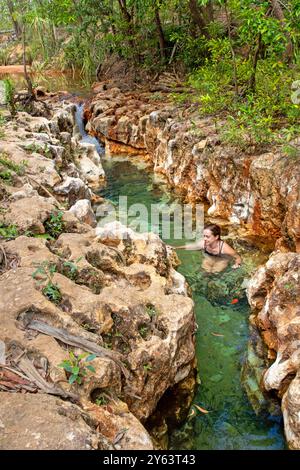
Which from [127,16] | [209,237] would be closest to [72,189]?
[209,237]

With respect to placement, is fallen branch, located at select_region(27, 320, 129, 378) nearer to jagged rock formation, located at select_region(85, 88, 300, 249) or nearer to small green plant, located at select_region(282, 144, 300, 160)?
jagged rock formation, located at select_region(85, 88, 300, 249)

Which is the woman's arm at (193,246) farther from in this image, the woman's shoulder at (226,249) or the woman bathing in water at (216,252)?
the woman's shoulder at (226,249)

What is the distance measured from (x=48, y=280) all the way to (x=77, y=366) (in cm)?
110

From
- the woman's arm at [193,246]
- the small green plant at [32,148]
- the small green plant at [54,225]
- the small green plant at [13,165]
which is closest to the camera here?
the small green plant at [54,225]

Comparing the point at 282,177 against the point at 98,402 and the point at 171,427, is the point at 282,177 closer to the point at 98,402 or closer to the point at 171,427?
the point at 171,427

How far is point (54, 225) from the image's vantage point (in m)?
5.20

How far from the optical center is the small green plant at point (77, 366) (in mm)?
2919

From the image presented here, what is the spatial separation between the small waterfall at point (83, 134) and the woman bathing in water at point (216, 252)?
809 cm

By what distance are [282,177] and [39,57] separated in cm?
2479

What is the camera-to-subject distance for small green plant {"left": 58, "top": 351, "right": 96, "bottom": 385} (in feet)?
9.58

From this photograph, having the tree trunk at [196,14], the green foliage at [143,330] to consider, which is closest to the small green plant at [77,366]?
the green foliage at [143,330]

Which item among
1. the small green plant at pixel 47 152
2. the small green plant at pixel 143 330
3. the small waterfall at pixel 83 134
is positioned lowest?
the small waterfall at pixel 83 134

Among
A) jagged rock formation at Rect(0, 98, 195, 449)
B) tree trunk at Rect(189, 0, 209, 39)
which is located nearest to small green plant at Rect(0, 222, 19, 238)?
jagged rock formation at Rect(0, 98, 195, 449)

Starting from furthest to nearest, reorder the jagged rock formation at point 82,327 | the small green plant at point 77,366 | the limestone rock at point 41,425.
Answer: the small green plant at point 77,366 → the jagged rock formation at point 82,327 → the limestone rock at point 41,425
